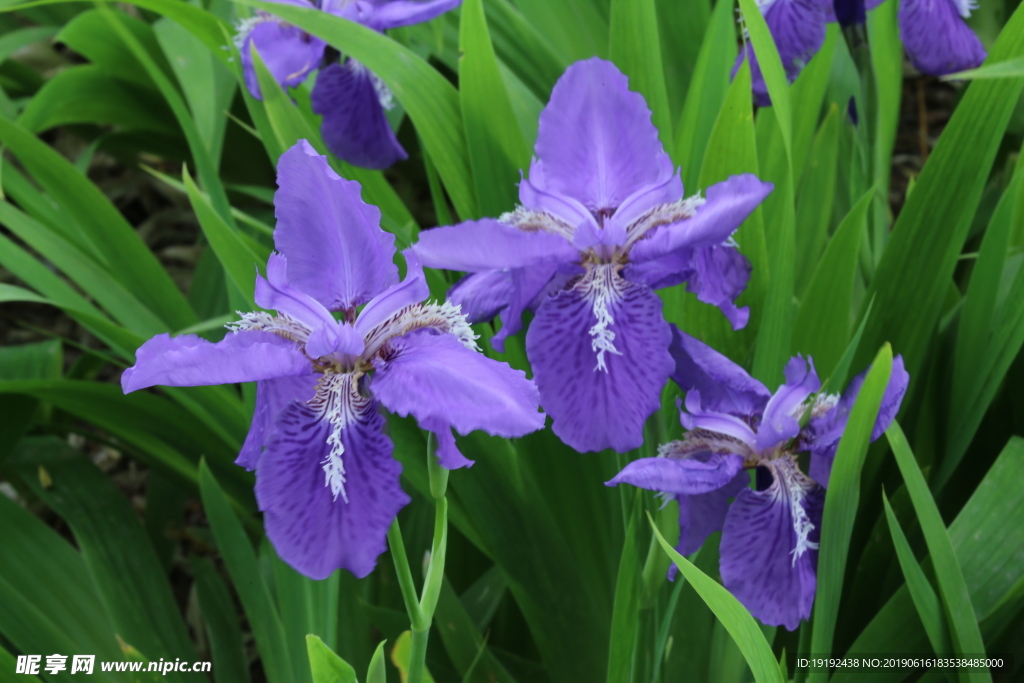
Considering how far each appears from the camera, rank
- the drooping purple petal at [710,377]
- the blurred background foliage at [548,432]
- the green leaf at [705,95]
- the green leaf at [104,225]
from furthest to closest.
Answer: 1. the green leaf at [104,225]
2. the green leaf at [705,95]
3. the blurred background foliage at [548,432]
4. the drooping purple petal at [710,377]

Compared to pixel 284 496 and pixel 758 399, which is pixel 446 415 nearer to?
pixel 284 496

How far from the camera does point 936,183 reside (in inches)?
35.9

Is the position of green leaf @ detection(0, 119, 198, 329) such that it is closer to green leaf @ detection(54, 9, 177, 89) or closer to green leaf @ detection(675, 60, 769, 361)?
green leaf @ detection(54, 9, 177, 89)

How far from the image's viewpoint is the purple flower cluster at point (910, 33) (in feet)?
3.24

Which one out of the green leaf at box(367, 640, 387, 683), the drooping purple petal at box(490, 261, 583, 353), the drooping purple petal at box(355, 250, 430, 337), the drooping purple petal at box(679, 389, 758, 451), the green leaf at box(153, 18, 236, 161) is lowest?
the green leaf at box(367, 640, 387, 683)

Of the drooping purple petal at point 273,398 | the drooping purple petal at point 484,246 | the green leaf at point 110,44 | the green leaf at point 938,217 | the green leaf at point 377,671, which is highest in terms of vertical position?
the green leaf at point 110,44

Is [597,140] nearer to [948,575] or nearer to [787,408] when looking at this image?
[787,408]

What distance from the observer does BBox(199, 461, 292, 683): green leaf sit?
39.8 inches

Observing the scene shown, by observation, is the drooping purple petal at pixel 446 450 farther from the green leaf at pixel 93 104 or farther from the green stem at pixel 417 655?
the green leaf at pixel 93 104

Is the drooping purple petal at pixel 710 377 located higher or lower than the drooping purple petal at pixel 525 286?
lower

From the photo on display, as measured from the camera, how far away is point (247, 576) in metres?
1.02

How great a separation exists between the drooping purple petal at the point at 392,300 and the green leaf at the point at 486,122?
1.05ft

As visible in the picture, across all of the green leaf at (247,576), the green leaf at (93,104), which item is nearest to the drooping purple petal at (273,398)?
the green leaf at (247,576)

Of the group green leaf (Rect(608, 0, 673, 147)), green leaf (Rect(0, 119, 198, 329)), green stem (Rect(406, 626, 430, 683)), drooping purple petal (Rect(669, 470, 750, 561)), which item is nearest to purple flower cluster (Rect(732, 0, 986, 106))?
green leaf (Rect(608, 0, 673, 147))
